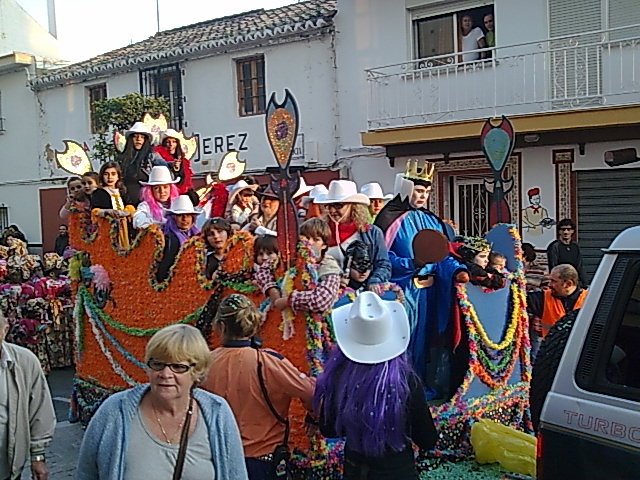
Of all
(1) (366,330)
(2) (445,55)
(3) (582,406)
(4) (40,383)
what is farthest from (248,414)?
(2) (445,55)

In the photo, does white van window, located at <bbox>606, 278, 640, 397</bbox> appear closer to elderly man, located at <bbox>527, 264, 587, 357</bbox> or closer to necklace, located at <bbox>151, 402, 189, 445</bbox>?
necklace, located at <bbox>151, 402, 189, 445</bbox>

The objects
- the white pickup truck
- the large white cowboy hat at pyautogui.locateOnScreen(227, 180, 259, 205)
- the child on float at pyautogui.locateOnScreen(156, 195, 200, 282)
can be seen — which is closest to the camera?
the white pickup truck

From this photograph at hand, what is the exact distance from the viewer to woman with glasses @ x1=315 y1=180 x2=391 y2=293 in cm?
562

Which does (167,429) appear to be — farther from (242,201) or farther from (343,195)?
(242,201)

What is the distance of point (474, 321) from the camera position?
19.5 ft

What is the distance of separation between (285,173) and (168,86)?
14.4 m

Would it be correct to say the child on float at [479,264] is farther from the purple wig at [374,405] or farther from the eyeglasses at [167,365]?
the eyeglasses at [167,365]

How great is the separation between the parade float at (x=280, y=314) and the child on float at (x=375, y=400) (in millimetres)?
1458

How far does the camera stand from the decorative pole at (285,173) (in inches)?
216

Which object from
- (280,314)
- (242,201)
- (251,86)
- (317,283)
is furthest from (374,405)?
(251,86)

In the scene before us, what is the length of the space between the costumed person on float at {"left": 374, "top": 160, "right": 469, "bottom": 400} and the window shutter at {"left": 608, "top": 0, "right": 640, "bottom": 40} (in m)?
8.35

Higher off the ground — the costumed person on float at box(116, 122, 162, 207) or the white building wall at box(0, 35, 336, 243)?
the white building wall at box(0, 35, 336, 243)

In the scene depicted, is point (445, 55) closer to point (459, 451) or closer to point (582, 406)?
point (459, 451)

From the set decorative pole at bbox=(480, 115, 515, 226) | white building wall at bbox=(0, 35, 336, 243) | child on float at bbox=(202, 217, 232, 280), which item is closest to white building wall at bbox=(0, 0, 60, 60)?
white building wall at bbox=(0, 35, 336, 243)
